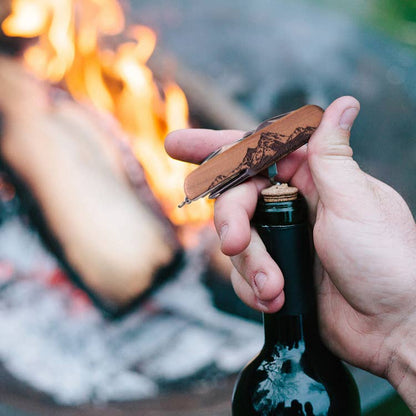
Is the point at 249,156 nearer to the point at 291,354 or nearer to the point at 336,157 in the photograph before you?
the point at 336,157

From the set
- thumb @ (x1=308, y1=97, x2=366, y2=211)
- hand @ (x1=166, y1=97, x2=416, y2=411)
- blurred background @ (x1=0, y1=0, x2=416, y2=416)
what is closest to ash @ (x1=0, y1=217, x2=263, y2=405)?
blurred background @ (x1=0, y1=0, x2=416, y2=416)

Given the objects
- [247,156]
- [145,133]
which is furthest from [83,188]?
[247,156]

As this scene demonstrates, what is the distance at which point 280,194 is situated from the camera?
751 millimetres

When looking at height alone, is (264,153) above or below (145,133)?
above

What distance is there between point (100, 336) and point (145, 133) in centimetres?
64

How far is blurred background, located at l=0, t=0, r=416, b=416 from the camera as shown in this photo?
159 cm

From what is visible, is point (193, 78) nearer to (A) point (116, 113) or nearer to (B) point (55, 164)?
Result: (A) point (116, 113)

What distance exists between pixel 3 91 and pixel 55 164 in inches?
10.8

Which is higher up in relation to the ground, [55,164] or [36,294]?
[55,164]

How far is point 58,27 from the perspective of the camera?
5.52ft

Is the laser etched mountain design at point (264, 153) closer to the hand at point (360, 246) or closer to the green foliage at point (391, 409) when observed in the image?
the hand at point (360, 246)

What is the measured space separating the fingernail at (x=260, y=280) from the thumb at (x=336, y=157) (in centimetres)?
17

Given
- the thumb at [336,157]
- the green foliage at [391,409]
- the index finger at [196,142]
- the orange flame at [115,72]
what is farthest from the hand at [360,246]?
the orange flame at [115,72]

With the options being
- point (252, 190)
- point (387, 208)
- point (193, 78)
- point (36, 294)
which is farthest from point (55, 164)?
point (387, 208)
